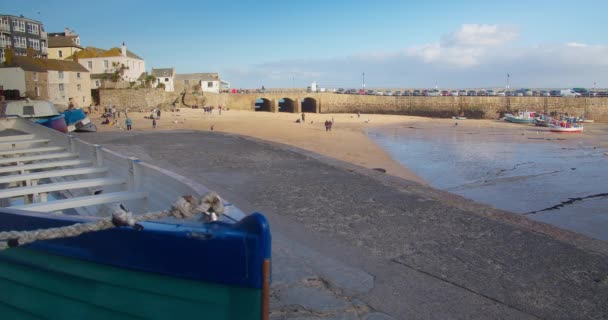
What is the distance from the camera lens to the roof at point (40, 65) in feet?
115

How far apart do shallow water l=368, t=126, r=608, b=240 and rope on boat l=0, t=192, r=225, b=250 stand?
10857 millimetres

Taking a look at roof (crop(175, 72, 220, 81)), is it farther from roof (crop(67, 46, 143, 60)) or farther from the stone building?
the stone building

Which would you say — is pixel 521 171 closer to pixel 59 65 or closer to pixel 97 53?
pixel 59 65

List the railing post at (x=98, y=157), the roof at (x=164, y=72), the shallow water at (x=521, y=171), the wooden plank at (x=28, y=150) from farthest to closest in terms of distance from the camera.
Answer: the roof at (x=164, y=72), the shallow water at (x=521, y=171), the wooden plank at (x=28, y=150), the railing post at (x=98, y=157)

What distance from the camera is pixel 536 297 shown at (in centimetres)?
409

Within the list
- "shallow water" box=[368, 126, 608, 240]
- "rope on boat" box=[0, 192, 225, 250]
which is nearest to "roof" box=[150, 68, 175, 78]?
"shallow water" box=[368, 126, 608, 240]

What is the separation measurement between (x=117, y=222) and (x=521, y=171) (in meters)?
20.6

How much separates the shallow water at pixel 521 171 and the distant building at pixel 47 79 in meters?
29.5

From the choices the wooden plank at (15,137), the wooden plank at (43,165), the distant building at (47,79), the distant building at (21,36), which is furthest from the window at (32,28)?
the wooden plank at (43,165)

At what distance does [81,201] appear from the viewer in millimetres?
3875

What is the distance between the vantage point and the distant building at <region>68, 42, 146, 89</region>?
50906 millimetres

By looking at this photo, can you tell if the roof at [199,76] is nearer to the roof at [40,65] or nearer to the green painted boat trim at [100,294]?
the roof at [40,65]

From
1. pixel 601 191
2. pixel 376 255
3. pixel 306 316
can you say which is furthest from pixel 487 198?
pixel 306 316

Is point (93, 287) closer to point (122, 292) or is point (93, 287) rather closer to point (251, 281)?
point (122, 292)
